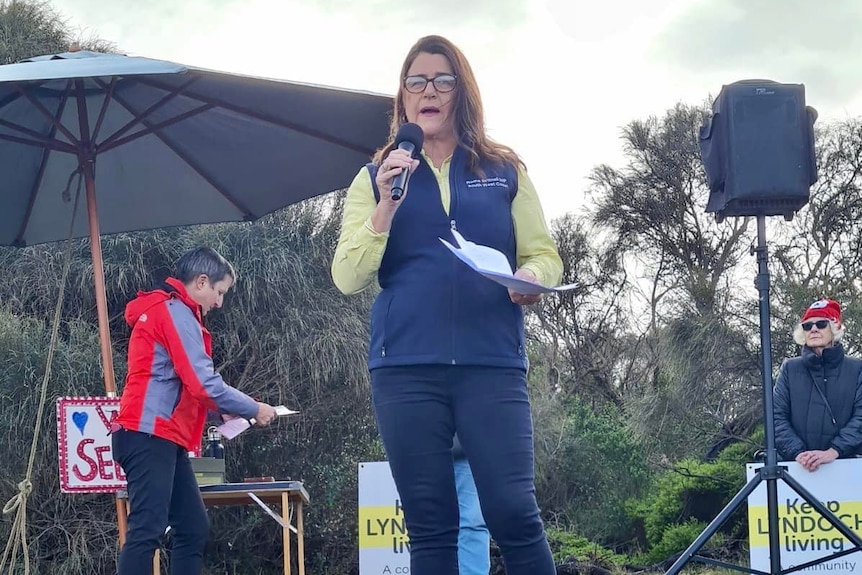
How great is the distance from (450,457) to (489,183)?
679mm

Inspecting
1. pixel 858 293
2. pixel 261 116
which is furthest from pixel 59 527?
pixel 858 293

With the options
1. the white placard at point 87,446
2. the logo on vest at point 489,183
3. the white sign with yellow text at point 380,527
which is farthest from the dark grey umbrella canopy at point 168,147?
the logo on vest at point 489,183

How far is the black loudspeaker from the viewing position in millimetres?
3910

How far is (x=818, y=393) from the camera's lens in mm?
5848

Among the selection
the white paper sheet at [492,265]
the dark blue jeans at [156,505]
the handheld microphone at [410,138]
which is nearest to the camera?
the white paper sheet at [492,265]

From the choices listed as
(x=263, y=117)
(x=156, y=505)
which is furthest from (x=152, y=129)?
(x=156, y=505)

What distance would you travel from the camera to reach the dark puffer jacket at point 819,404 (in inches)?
225

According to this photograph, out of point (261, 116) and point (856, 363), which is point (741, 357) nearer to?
point (856, 363)

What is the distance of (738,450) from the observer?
8352 millimetres

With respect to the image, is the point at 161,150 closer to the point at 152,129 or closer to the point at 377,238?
the point at 152,129

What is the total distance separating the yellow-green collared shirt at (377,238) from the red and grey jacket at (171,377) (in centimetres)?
170

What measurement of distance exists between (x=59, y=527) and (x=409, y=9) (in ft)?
14.9

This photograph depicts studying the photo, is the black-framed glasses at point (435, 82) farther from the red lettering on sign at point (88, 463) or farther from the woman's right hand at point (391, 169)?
the red lettering on sign at point (88, 463)

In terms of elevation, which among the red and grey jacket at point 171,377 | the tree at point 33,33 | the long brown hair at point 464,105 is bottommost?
the red and grey jacket at point 171,377
